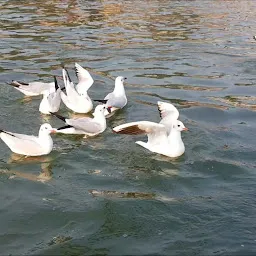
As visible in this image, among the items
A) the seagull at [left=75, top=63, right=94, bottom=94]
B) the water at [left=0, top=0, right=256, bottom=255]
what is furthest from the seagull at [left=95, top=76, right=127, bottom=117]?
the seagull at [left=75, top=63, right=94, bottom=94]

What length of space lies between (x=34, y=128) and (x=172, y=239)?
15.0ft

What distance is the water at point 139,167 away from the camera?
6.18 meters

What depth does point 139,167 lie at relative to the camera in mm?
8273

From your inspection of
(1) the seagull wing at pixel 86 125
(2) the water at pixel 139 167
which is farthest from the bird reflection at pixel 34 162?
(1) the seagull wing at pixel 86 125

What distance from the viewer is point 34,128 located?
32.4ft

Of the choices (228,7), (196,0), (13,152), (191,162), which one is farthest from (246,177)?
(196,0)

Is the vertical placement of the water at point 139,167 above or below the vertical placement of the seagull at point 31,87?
below

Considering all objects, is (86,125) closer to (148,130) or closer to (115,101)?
(148,130)

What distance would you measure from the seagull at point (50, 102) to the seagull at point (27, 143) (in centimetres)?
204

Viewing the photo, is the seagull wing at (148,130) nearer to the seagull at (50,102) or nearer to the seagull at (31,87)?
the seagull at (50,102)

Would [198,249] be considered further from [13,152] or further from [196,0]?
[196,0]

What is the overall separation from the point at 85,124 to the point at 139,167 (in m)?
1.68

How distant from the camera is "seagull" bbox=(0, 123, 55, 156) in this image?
334 inches

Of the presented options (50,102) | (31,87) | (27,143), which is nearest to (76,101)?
(50,102)
